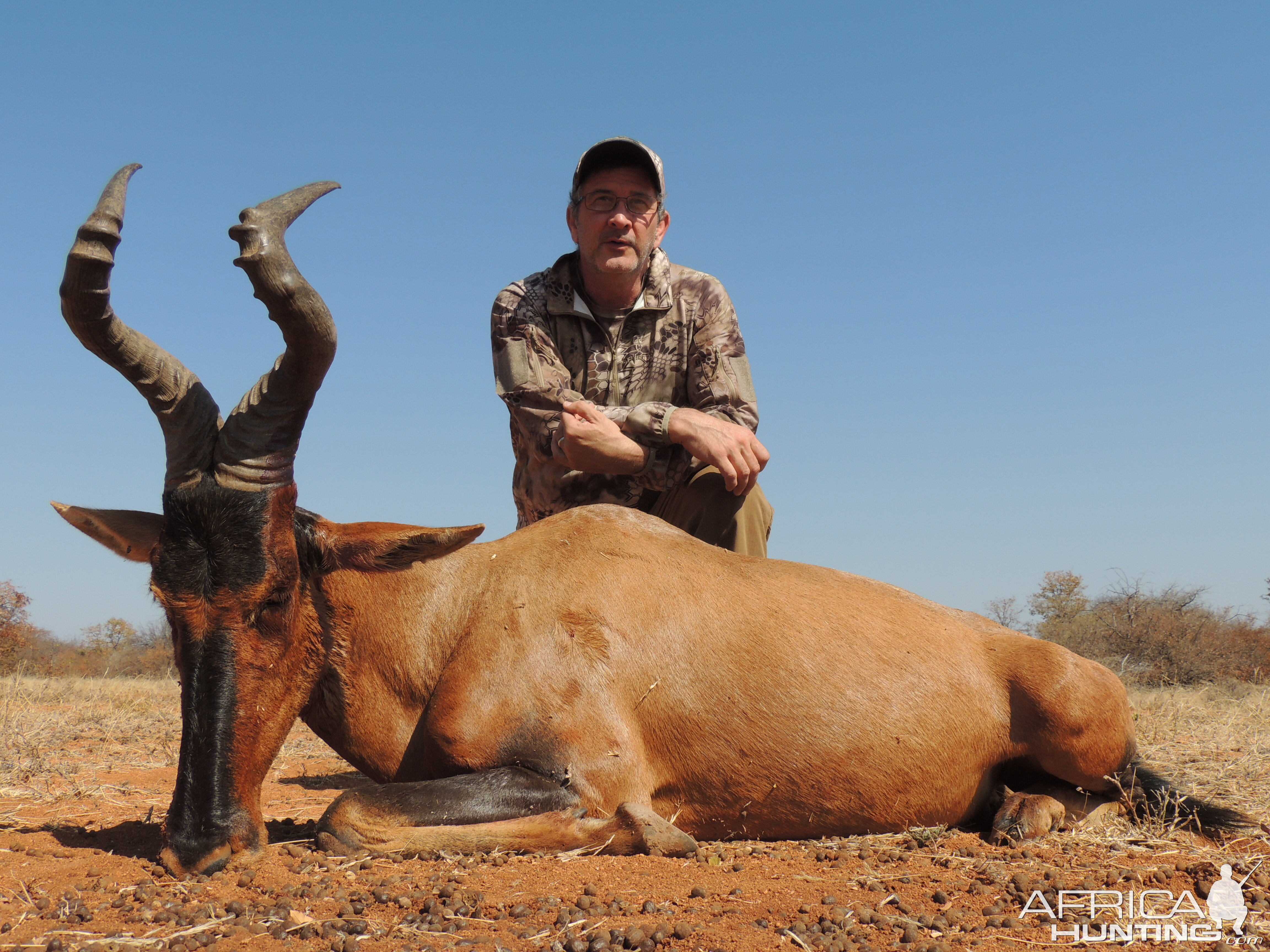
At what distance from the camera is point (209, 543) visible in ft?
13.6

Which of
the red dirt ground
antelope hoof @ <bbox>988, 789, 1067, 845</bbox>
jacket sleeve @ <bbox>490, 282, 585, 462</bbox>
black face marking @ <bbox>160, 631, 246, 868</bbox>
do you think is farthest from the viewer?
jacket sleeve @ <bbox>490, 282, 585, 462</bbox>

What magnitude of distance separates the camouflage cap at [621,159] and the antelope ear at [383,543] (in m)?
3.50

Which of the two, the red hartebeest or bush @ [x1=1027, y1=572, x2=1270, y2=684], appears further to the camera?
bush @ [x1=1027, y1=572, x2=1270, y2=684]

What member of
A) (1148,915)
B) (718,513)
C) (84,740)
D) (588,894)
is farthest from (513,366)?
(84,740)

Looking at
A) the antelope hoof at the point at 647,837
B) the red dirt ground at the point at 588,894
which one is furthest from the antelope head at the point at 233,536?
the antelope hoof at the point at 647,837

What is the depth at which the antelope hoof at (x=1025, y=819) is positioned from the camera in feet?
15.9

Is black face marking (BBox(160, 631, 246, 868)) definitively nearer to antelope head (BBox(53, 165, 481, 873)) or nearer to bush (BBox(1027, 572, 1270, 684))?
antelope head (BBox(53, 165, 481, 873))

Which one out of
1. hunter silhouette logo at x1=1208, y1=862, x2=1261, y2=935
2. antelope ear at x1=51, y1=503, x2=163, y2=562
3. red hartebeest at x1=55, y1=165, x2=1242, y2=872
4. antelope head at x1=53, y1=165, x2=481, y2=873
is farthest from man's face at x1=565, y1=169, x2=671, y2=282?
hunter silhouette logo at x1=1208, y1=862, x2=1261, y2=935

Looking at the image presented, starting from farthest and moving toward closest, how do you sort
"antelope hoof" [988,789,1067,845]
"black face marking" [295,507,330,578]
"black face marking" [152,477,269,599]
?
"antelope hoof" [988,789,1067,845] < "black face marking" [295,507,330,578] < "black face marking" [152,477,269,599]

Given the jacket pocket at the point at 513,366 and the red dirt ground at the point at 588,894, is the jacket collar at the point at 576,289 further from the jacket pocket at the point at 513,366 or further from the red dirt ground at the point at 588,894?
the red dirt ground at the point at 588,894

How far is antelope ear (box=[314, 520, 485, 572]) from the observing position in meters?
4.66

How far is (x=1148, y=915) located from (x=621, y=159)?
562cm

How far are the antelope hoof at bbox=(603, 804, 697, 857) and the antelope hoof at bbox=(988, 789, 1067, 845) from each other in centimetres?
159

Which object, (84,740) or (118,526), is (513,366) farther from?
(84,740)
